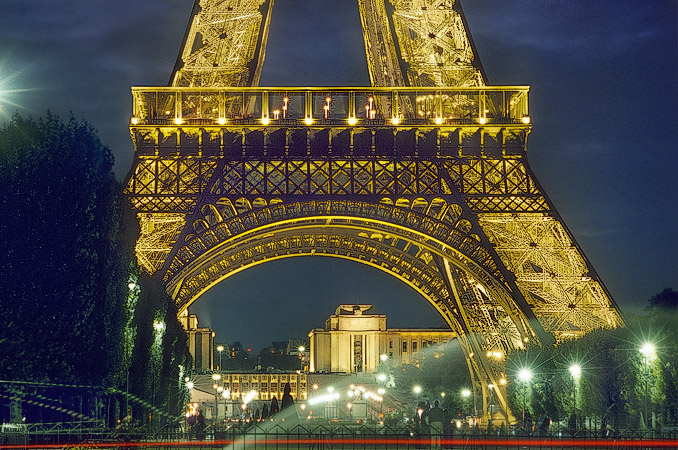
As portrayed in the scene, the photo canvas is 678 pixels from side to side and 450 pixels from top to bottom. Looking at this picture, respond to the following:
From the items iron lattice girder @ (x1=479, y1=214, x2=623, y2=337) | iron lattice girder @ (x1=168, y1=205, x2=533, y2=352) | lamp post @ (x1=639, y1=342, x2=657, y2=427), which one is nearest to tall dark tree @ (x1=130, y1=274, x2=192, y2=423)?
iron lattice girder @ (x1=168, y1=205, x2=533, y2=352)

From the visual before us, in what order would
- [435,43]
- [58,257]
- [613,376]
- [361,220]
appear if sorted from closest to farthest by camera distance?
[58,257] → [613,376] → [361,220] → [435,43]

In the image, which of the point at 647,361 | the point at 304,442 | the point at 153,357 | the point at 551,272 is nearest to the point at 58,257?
the point at 304,442

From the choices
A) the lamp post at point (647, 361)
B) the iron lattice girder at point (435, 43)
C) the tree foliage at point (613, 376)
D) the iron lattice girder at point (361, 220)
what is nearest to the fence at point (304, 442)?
the lamp post at point (647, 361)

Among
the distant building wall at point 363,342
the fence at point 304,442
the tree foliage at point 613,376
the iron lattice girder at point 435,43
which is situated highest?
the iron lattice girder at point 435,43

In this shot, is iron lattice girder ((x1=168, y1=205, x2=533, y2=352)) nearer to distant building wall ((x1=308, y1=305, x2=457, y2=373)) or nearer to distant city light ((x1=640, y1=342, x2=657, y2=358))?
distant city light ((x1=640, y1=342, x2=657, y2=358))

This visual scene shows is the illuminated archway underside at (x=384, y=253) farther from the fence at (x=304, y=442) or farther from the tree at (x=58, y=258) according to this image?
the fence at (x=304, y=442)

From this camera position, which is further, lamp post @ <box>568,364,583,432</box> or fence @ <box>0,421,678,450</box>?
lamp post @ <box>568,364,583,432</box>

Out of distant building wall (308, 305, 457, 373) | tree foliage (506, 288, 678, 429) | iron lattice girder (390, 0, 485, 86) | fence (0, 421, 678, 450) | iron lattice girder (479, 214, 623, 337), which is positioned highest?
iron lattice girder (390, 0, 485, 86)

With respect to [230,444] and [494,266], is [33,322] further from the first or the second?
[494,266]

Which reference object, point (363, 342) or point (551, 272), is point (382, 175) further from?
point (363, 342)
